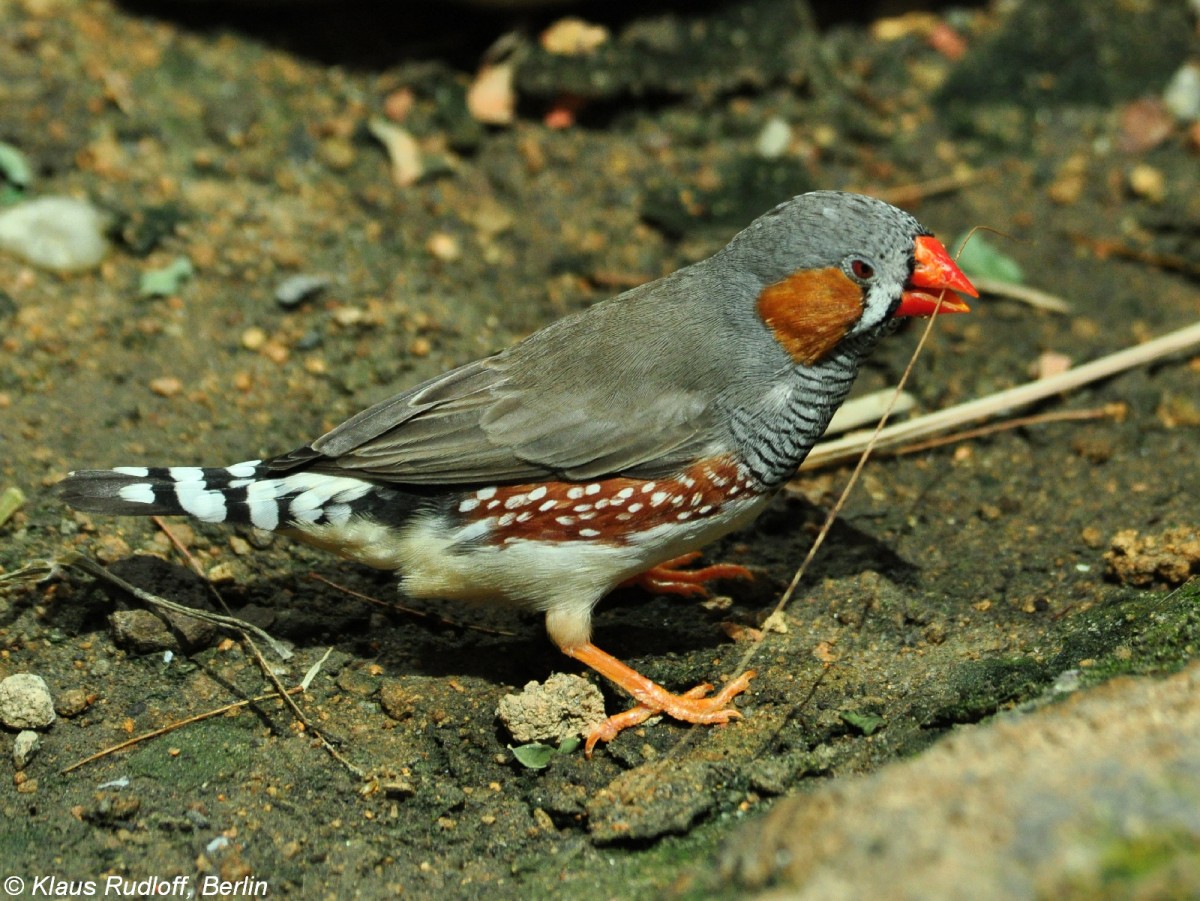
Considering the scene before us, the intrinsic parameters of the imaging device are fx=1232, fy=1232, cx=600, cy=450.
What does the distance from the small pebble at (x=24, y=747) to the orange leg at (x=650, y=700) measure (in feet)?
5.01

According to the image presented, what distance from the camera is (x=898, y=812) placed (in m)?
2.31

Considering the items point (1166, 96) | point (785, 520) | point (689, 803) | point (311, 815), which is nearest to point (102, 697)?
point (311, 815)

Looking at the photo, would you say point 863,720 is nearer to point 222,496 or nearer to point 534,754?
point 534,754

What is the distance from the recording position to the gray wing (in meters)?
3.52

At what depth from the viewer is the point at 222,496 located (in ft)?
12.0

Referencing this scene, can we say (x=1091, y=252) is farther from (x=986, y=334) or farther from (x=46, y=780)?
(x=46, y=780)

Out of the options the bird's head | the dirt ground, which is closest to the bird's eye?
the bird's head

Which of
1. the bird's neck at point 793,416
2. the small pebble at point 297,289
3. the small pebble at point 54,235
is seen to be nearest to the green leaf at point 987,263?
the bird's neck at point 793,416

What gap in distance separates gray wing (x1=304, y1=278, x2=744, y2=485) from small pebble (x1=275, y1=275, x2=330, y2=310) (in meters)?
1.47

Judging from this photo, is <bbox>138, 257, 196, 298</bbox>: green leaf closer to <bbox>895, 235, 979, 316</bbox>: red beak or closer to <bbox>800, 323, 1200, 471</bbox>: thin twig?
<bbox>800, 323, 1200, 471</bbox>: thin twig

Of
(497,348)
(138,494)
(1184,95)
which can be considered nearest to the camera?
(138,494)

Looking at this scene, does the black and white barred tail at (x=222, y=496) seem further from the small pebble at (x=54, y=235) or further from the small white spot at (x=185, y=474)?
the small pebble at (x=54, y=235)

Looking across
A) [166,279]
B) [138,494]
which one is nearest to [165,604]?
Answer: [138,494]

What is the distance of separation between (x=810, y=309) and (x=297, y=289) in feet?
7.84
